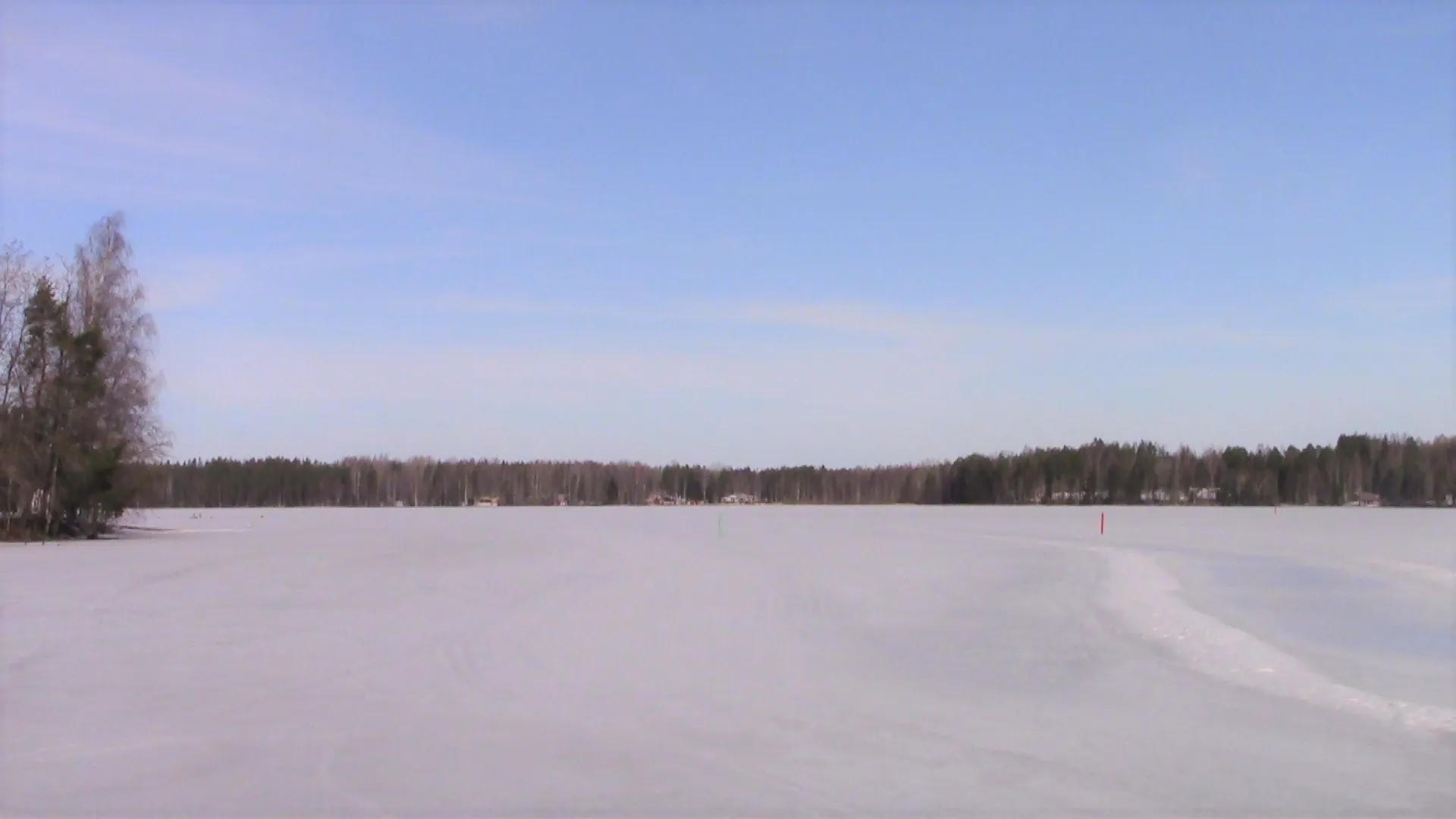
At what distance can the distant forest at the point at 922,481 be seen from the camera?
274 feet

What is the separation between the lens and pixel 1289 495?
282 ft

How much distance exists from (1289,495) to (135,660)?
293 feet

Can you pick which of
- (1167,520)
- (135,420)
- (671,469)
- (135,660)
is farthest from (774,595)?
(671,469)

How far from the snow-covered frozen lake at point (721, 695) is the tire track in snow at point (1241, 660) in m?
0.05

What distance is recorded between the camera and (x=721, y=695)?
26.2 feet

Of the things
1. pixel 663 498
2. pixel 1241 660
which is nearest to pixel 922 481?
pixel 663 498

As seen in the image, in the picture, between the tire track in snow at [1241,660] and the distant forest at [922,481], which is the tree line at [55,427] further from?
the distant forest at [922,481]

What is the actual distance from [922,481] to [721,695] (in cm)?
10797

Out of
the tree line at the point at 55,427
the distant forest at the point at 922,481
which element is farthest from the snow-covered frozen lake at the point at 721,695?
the distant forest at the point at 922,481

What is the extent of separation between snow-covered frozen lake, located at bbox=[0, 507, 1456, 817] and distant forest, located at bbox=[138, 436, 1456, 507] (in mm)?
61152

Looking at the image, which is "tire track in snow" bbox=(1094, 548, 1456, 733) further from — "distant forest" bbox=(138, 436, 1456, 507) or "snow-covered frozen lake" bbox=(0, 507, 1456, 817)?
"distant forest" bbox=(138, 436, 1456, 507)

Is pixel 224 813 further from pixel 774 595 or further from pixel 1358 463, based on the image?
pixel 1358 463

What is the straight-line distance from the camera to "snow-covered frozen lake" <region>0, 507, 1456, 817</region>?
551 centimetres

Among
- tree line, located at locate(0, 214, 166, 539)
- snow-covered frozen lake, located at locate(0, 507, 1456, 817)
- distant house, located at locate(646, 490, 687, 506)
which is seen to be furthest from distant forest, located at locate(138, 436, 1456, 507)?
snow-covered frozen lake, located at locate(0, 507, 1456, 817)
